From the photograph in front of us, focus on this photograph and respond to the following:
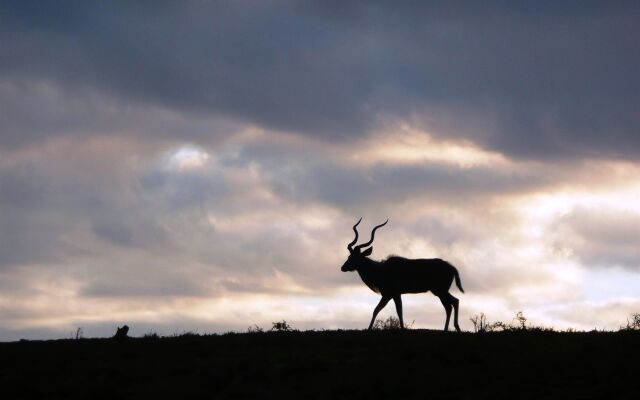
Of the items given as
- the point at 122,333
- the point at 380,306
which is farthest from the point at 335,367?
the point at 380,306

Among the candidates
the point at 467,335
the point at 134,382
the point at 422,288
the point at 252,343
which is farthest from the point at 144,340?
the point at 422,288

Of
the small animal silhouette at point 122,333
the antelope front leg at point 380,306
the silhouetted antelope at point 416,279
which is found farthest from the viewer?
the silhouetted antelope at point 416,279

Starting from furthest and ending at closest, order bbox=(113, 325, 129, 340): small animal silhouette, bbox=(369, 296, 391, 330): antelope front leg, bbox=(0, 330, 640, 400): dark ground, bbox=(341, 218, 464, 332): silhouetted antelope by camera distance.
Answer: bbox=(341, 218, 464, 332): silhouetted antelope → bbox=(369, 296, 391, 330): antelope front leg → bbox=(113, 325, 129, 340): small animal silhouette → bbox=(0, 330, 640, 400): dark ground

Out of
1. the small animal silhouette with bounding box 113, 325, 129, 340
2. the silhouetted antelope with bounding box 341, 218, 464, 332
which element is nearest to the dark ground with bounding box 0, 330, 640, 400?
the small animal silhouette with bounding box 113, 325, 129, 340

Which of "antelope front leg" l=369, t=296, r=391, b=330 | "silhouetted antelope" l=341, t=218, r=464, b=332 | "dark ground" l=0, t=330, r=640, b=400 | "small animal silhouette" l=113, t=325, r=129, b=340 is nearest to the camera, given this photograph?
"dark ground" l=0, t=330, r=640, b=400

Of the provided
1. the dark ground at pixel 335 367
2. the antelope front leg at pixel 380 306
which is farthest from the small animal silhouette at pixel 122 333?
the antelope front leg at pixel 380 306

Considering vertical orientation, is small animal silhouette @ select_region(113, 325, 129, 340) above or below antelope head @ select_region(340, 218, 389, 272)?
below

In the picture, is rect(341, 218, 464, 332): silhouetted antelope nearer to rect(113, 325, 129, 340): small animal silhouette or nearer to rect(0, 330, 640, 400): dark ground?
rect(0, 330, 640, 400): dark ground

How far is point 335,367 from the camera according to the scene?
→ 62.1 feet

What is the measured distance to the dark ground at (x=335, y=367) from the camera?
17297 millimetres

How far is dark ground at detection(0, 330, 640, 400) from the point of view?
1730 centimetres

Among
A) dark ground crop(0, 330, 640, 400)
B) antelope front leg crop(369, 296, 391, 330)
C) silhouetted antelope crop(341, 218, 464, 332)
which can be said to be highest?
silhouetted antelope crop(341, 218, 464, 332)

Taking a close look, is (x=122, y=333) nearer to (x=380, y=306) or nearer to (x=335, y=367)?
(x=335, y=367)

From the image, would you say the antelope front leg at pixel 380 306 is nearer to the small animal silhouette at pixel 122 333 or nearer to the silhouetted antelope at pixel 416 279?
the silhouetted antelope at pixel 416 279
